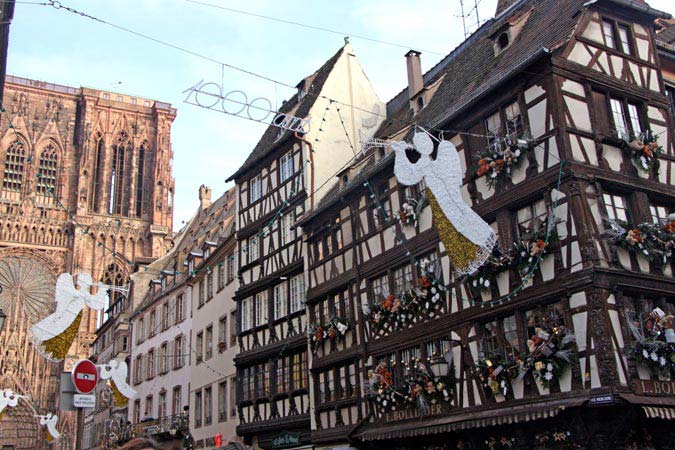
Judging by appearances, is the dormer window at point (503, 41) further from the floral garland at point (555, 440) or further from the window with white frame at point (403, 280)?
the floral garland at point (555, 440)

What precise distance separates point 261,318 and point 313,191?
4475mm

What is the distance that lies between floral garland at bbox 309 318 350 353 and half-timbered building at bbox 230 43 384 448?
2.02ft

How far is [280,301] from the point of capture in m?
23.7

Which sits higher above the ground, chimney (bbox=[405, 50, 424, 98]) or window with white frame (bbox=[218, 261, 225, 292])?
chimney (bbox=[405, 50, 424, 98])

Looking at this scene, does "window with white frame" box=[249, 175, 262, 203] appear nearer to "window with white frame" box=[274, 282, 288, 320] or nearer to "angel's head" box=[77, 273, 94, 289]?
"window with white frame" box=[274, 282, 288, 320]

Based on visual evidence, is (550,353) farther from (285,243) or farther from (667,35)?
(285,243)

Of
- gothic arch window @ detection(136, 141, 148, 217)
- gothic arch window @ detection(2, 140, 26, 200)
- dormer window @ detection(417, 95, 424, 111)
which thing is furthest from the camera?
gothic arch window @ detection(136, 141, 148, 217)

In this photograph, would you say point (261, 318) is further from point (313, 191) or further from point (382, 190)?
point (382, 190)

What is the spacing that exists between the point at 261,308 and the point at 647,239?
1355 centimetres

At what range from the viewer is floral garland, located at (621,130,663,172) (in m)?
15.0

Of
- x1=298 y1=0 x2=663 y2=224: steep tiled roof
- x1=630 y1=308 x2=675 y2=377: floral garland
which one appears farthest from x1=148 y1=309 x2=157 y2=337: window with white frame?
x1=630 y1=308 x2=675 y2=377: floral garland

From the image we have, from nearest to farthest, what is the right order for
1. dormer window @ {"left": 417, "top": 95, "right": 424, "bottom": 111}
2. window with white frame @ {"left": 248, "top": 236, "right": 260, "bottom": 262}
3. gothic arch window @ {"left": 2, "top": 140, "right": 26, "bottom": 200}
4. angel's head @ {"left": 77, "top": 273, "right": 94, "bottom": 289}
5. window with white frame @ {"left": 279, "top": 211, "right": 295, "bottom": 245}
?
angel's head @ {"left": 77, "top": 273, "right": 94, "bottom": 289}
dormer window @ {"left": 417, "top": 95, "right": 424, "bottom": 111}
window with white frame @ {"left": 279, "top": 211, "right": 295, "bottom": 245}
window with white frame @ {"left": 248, "top": 236, "right": 260, "bottom": 262}
gothic arch window @ {"left": 2, "top": 140, "right": 26, "bottom": 200}

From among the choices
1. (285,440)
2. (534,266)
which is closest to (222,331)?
(285,440)

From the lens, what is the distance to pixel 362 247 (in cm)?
1984
